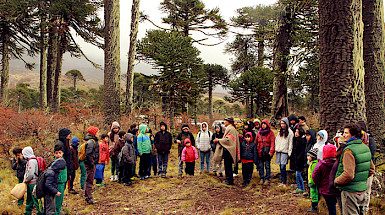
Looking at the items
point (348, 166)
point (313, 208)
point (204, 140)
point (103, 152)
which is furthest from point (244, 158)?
point (103, 152)

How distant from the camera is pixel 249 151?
603cm

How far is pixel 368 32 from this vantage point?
6.86 m

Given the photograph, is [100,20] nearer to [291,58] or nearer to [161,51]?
[161,51]

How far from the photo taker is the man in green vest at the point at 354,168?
2863 mm

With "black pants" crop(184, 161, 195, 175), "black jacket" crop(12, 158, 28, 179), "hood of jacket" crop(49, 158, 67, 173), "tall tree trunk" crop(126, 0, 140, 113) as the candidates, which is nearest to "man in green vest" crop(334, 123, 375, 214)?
"hood of jacket" crop(49, 158, 67, 173)

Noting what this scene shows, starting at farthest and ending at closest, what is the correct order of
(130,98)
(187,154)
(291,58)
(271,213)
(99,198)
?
(130,98) → (291,58) → (187,154) → (99,198) → (271,213)

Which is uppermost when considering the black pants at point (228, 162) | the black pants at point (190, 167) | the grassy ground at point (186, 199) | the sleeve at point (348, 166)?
the sleeve at point (348, 166)

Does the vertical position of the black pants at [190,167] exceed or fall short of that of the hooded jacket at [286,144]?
it falls short

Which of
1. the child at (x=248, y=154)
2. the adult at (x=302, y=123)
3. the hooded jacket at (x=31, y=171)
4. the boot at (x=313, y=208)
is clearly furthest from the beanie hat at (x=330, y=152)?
the hooded jacket at (x=31, y=171)

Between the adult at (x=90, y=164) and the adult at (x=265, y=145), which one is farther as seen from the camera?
the adult at (x=265, y=145)

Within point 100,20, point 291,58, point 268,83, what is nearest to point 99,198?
point 291,58

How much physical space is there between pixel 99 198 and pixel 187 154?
8.30ft

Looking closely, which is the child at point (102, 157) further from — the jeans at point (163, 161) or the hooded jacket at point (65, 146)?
the jeans at point (163, 161)

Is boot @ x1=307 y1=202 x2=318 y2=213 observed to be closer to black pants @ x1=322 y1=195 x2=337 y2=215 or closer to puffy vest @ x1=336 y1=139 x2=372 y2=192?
black pants @ x1=322 y1=195 x2=337 y2=215
